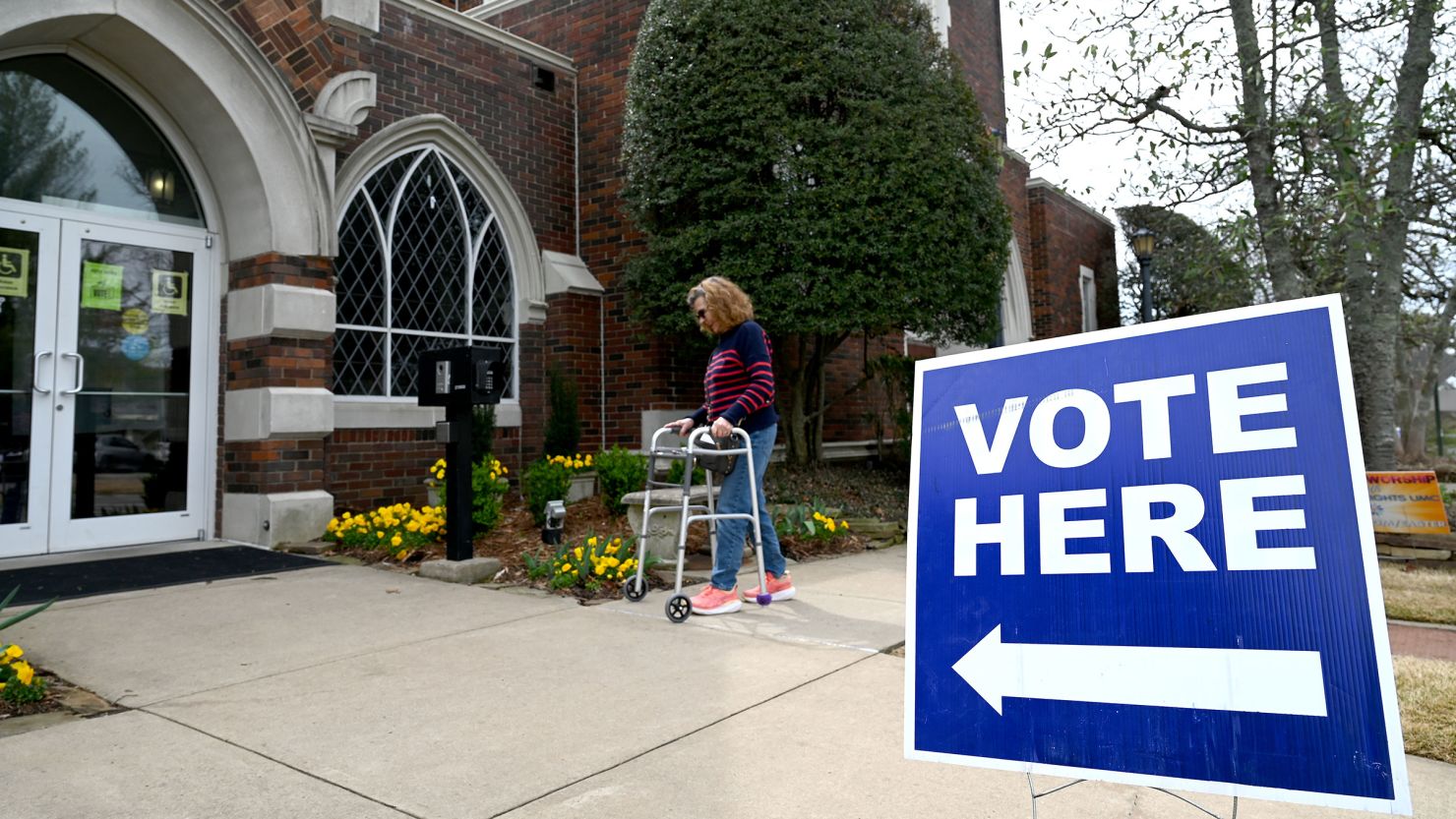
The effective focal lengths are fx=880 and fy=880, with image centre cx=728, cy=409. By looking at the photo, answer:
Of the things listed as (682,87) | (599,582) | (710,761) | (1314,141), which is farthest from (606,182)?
(710,761)

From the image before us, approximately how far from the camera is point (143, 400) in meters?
6.87

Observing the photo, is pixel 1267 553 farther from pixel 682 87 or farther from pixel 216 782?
pixel 682 87

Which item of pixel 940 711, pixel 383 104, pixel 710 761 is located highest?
pixel 383 104

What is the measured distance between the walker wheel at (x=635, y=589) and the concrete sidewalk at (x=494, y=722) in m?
0.13

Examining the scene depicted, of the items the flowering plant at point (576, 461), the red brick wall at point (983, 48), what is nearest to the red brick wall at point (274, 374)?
the flowering plant at point (576, 461)

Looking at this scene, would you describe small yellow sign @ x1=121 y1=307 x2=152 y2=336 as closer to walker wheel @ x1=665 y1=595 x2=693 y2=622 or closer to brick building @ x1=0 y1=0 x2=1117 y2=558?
brick building @ x1=0 y1=0 x2=1117 y2=558

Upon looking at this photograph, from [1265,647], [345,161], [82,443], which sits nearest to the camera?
[1265,647]

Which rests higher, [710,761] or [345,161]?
[345,161]

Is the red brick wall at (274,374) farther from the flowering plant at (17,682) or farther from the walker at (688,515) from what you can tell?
the flowering plant at (17,682)

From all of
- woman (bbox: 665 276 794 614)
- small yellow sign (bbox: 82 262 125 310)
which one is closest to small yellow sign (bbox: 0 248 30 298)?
small yellow sign (bbox: 82 262 125 310)

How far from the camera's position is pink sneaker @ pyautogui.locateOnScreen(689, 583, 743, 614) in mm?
4680

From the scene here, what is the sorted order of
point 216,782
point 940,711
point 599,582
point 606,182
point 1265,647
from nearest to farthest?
point 1265,647 < point 940,711 < point 216,782 < point 599,582 < point 606,182

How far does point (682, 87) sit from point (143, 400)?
17.6 feet

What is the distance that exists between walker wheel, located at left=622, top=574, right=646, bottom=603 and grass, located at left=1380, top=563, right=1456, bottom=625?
152 inches
